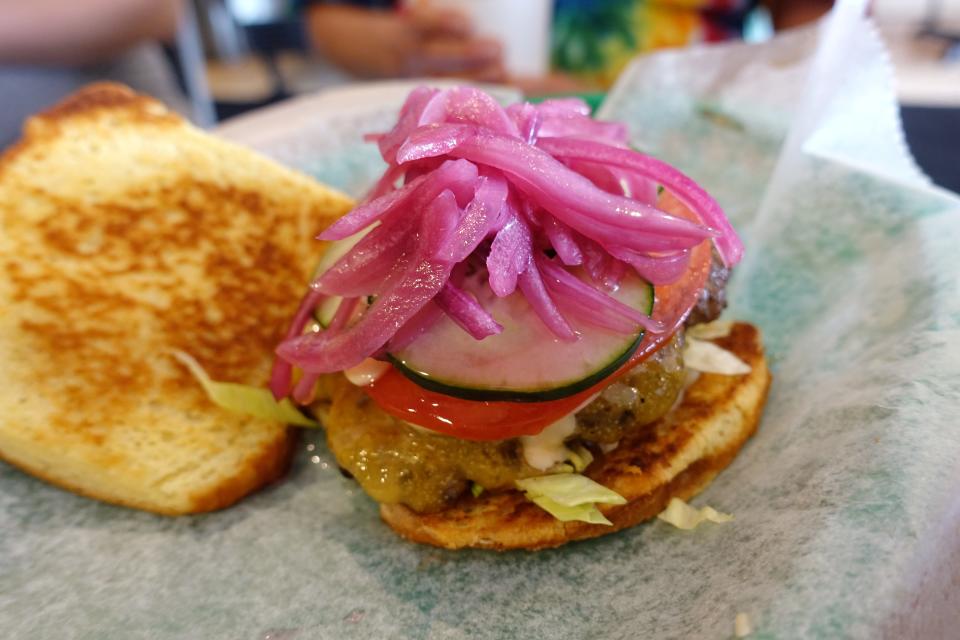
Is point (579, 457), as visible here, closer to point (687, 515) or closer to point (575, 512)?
point (575, 512)

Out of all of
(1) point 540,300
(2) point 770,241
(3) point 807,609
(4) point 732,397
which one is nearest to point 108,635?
(1) point 540,300

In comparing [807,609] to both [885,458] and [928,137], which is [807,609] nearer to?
[885,458]

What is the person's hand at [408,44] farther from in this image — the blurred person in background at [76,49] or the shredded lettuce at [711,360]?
the shredded lettuce at [711,360]

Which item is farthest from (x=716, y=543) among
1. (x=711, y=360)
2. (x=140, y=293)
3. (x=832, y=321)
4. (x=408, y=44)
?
(x=408, y=44)

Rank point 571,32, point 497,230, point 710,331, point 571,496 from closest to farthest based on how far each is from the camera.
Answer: point 497,230 → point 571,496 → point 710,331 → point 571,32

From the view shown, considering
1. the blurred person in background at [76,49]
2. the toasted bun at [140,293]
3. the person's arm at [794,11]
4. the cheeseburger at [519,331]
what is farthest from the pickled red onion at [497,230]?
the person's arm at [794,11]

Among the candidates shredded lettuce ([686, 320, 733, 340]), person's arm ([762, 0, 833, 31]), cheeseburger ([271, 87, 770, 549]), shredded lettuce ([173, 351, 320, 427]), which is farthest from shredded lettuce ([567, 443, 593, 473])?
person's arm ([762, 0, 833, 31])
